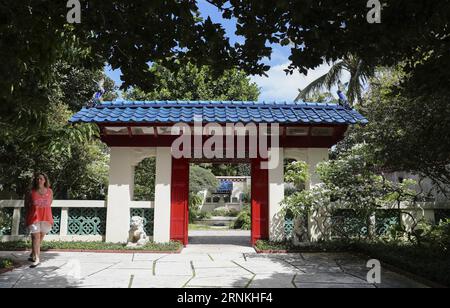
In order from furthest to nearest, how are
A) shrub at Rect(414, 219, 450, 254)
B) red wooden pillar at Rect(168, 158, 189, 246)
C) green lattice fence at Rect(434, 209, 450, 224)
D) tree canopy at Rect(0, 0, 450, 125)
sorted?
red wooden pillar at Rect(168, 158, 189, 246), green lattice fence at Rect(434, 209, 450, 224), shrub at Rect(414, 219, 450, 254), tree canopy at Rect(0, 0, 450, 125)

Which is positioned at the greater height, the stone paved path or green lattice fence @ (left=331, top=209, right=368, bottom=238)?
green lattice fence @ (left=331, top=209, right=368, bottom=238)

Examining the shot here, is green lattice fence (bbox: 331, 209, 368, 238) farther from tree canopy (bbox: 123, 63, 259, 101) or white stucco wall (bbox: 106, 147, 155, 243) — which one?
tree canopy (bbox: 123, 63, 259, 101)

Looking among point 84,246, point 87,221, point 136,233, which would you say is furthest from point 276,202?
point 87,221

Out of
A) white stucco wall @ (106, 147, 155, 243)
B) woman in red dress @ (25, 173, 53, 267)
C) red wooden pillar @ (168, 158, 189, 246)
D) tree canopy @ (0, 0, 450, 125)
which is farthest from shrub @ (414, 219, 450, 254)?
woman in red dress @ (25, 173, 53, 267)

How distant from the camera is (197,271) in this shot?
6988 millimetres

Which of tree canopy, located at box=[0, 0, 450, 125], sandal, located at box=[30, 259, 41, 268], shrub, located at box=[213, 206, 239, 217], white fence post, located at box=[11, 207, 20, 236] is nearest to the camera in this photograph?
tree canopy, located at box=[0, 0, 450, 125]

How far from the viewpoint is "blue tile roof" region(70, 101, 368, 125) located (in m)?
9.84

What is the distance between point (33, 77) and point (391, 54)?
5215 millimetres

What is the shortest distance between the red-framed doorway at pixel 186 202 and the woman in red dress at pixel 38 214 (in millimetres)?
3491

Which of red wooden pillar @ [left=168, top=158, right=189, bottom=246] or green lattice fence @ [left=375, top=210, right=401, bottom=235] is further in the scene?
red wooden pillar @ [left=168, top=158, right=189, bottom=246]

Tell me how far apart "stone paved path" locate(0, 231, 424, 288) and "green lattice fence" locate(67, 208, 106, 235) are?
1546 mm

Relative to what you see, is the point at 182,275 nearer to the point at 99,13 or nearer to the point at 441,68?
the point at 99,13

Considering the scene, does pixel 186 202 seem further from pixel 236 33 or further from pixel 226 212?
pixel 226 212

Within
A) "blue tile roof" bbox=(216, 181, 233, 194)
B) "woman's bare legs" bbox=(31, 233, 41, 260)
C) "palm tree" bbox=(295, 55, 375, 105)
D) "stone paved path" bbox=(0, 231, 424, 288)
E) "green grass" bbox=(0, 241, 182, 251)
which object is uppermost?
"palm tree" bbox=(295, 55, 375, 105)
